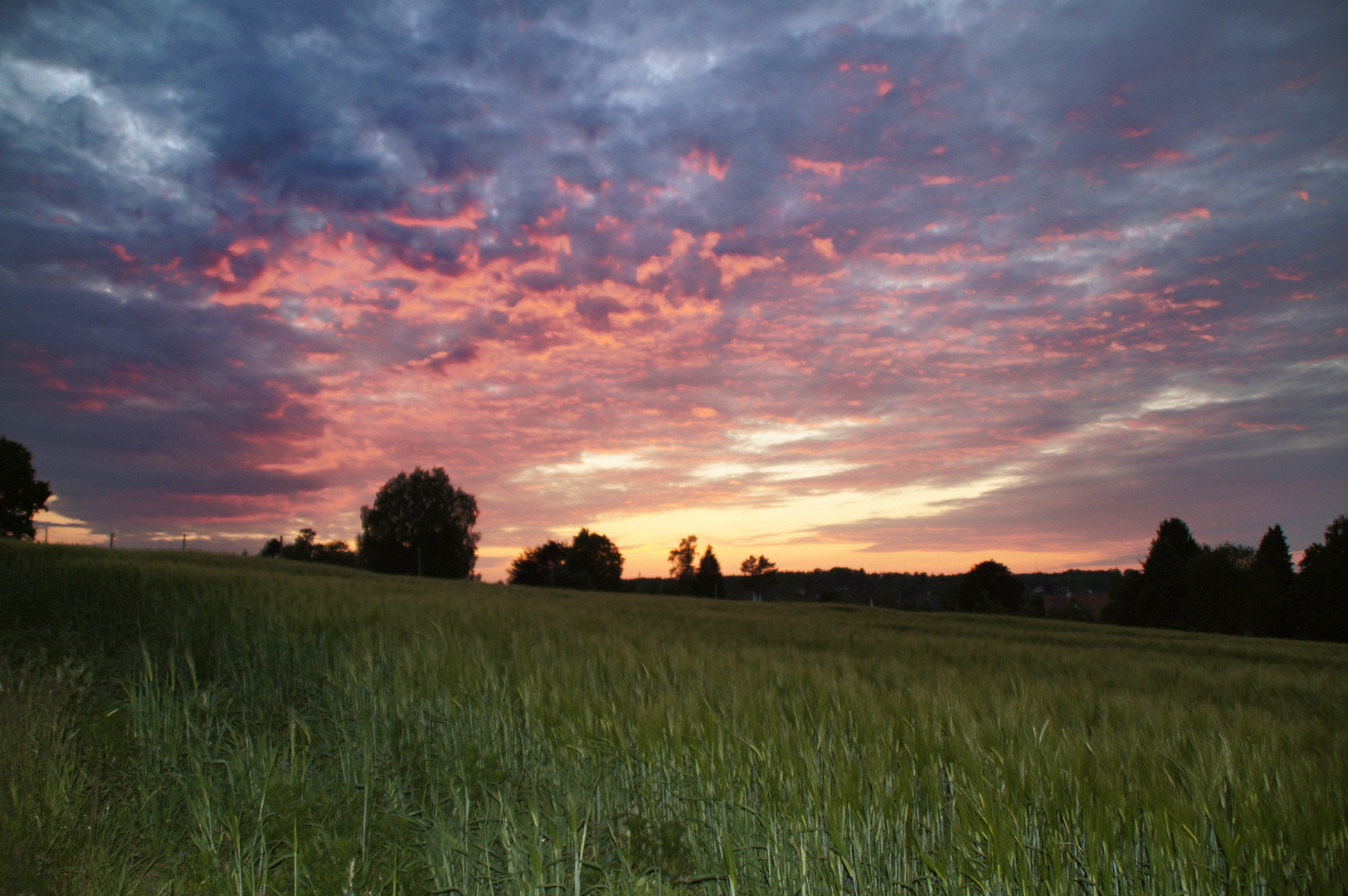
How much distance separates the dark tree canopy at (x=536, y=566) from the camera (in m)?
76.8

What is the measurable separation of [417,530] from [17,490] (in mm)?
31784

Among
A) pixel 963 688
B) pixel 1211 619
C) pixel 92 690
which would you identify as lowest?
pixel 1211 619

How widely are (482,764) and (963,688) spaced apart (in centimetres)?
275

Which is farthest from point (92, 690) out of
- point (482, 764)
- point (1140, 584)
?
point (1140, 584)

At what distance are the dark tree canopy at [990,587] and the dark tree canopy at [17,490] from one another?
9119cm

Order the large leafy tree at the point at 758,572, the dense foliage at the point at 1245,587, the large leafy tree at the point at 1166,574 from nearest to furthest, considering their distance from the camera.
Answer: the dense foliage at the point at 1245,587
the large leafy tree at the point at 1166,574
the large leafy tree at the point at 758,572

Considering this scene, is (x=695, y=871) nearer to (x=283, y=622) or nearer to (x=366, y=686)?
(x=366, y=686)

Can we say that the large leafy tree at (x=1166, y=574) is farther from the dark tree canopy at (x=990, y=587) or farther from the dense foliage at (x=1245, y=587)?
the dark tree canopy at (x=990, y=587)

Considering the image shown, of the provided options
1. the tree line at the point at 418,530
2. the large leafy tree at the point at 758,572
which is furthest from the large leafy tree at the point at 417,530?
the large leafy tree at the point at 758,572

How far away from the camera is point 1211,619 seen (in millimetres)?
52906

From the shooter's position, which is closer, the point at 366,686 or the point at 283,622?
the point at 366,686

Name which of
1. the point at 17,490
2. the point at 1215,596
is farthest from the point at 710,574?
the point at 17,490

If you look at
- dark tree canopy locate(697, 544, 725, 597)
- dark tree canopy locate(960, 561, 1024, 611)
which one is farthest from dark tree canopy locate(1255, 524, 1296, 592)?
dark tree canopy locate(697, 544, 725, 597)

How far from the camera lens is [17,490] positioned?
53.8 m
